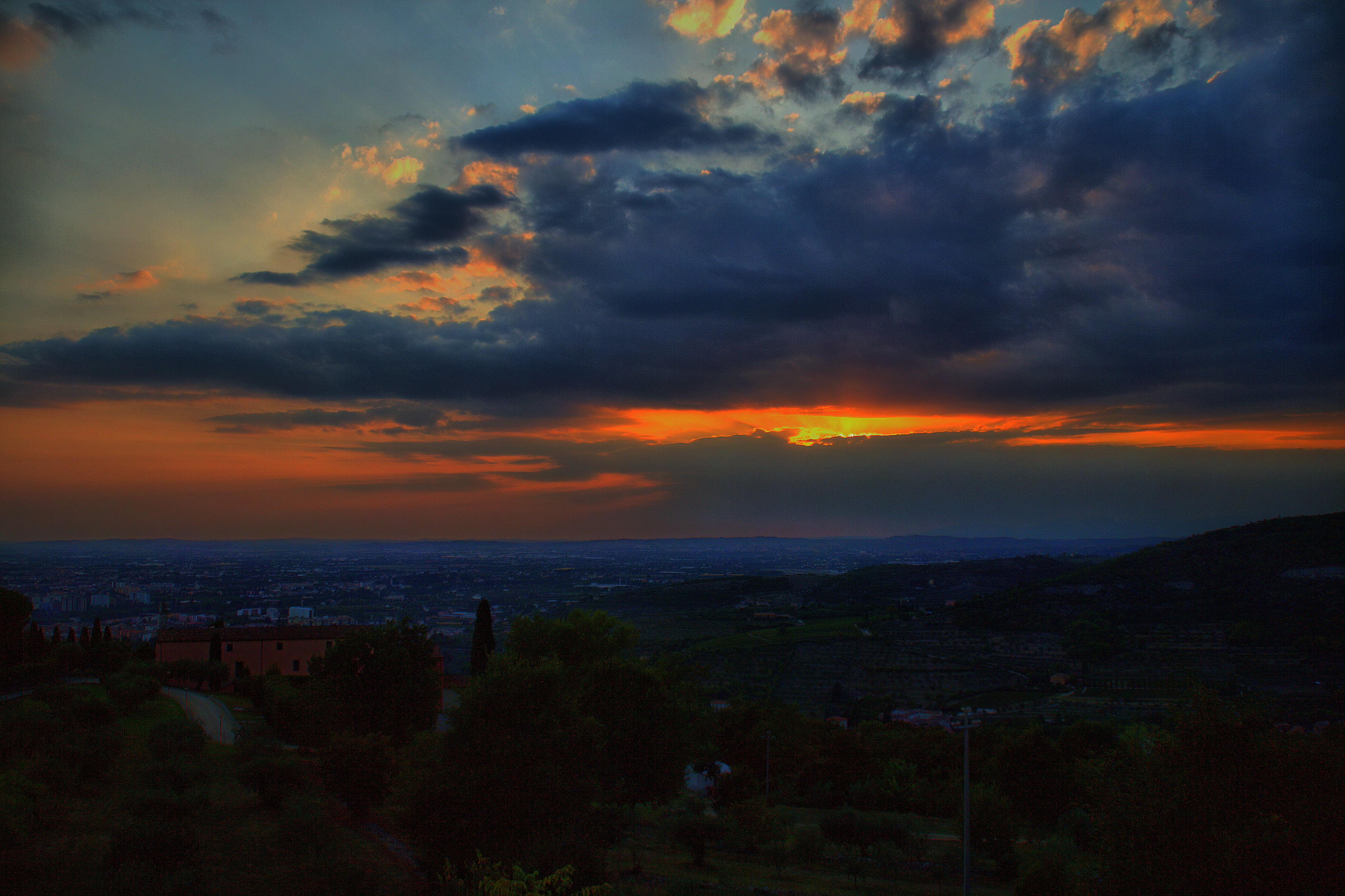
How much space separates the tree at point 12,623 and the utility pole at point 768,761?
35.2 m

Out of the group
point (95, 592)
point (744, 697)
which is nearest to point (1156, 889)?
point (744, 697)

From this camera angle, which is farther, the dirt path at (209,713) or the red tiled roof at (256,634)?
the red tiled roof at (256,634)

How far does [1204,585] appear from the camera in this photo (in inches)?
2633

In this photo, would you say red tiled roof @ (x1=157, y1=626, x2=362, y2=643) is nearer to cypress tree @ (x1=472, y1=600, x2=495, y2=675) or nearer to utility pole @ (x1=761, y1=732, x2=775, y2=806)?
cypress tree @ (x1=472, y1=600, x2=495, y2=675)

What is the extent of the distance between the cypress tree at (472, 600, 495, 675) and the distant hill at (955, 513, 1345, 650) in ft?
195

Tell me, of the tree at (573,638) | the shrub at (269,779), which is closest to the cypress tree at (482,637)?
the tree at (573,638)

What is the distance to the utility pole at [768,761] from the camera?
104 feet

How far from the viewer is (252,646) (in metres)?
43.2

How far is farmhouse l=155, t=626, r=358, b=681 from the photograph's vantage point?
138ft

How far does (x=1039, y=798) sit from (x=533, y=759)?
24971 mm

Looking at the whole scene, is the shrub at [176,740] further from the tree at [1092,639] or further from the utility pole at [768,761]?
the tree at [1092,639]

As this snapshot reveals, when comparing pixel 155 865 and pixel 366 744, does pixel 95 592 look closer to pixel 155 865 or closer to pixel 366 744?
pixel 366 744

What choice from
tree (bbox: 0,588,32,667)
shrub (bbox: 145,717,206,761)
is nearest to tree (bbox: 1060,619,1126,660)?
shrub (bbox: 145,717,206,761)

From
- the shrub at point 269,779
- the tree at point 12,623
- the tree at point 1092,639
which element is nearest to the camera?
the shrub at point 269,779
